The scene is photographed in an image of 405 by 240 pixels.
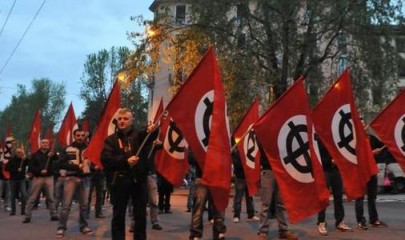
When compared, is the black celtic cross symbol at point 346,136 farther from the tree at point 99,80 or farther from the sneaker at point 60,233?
the tree at point 99,80

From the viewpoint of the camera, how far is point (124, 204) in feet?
27.0

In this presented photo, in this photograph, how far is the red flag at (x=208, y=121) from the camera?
834 cm

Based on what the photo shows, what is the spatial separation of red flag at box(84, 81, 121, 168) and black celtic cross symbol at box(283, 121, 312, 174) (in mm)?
4295

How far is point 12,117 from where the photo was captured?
98.1m

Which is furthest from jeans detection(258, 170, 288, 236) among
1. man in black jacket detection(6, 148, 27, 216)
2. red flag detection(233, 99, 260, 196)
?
man in black jacket detection(6, 148, 27, 216)

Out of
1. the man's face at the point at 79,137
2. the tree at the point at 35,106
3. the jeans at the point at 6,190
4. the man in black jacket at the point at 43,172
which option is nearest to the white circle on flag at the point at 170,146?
the man's face at the point at 79,137

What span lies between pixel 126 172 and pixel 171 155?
67.4 inches

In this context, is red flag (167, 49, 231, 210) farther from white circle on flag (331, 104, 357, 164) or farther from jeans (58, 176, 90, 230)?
jeans (58, 176, 90, 230)

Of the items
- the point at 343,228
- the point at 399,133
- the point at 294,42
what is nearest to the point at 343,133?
the point at 399,133

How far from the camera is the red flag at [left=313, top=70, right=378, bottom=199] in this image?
955 centimetres

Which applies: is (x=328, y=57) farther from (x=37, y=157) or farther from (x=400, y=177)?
(x=37, y=157)

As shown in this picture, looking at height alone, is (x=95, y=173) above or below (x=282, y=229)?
above

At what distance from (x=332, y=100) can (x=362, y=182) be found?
1403 millimetres

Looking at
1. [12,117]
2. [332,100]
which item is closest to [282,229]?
[332,100]
